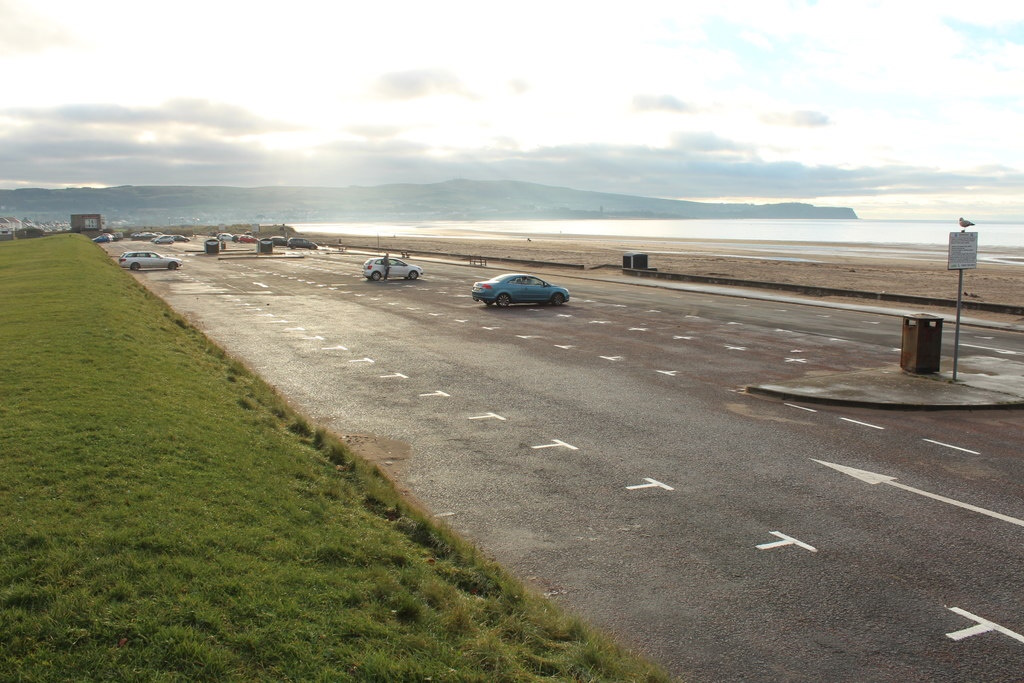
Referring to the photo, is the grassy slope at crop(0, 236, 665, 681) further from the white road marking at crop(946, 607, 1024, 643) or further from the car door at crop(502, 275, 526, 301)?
the car door at crop(502, 275, 526, 301)

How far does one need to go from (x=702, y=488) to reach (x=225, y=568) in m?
6.32

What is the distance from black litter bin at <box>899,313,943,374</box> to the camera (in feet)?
57.4

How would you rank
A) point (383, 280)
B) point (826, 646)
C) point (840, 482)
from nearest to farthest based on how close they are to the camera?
point (826, 646), point (840, 482), point (383, 280)

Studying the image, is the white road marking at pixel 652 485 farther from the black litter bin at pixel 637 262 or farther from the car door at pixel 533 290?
the black litter bin at pixel 637 262

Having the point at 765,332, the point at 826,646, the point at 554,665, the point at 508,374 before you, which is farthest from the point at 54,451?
the point at 765,332

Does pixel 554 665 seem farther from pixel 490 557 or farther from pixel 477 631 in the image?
pixel 490 557

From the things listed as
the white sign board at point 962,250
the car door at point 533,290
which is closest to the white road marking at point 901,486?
the white sign board at point 962,250

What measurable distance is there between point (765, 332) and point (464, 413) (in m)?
14.5

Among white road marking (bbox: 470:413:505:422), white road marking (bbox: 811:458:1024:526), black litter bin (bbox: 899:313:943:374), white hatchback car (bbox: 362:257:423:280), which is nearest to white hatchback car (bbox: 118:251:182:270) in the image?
white hatchback car (bbox: 362:257:423:280)

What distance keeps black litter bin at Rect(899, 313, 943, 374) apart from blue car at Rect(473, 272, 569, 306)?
54.9ft

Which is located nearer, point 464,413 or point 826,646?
point 826,646

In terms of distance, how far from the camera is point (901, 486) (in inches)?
404

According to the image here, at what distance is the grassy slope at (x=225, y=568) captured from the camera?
488 centimetres

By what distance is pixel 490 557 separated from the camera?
25.9ft
